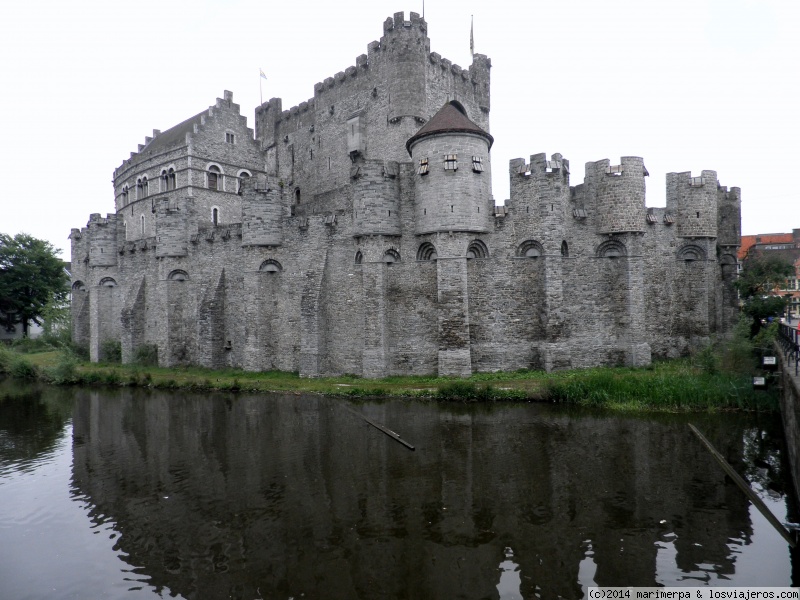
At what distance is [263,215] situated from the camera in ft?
90.0

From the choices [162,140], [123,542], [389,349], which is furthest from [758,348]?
[162,140]

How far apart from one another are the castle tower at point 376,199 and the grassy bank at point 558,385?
7.02 meters

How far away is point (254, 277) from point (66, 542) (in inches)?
744

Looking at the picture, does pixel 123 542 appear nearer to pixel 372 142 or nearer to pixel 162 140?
pixel 372 142

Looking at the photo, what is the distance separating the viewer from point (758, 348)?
18.8m

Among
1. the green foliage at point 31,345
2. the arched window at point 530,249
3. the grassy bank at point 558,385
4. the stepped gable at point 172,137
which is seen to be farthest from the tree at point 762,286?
the green foliage at point 31,345

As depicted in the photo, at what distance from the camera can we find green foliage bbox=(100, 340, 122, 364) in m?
35.3

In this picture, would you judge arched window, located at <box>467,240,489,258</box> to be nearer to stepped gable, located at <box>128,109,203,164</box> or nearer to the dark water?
the dark water

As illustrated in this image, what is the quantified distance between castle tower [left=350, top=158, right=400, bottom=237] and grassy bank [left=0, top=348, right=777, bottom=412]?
277 inches

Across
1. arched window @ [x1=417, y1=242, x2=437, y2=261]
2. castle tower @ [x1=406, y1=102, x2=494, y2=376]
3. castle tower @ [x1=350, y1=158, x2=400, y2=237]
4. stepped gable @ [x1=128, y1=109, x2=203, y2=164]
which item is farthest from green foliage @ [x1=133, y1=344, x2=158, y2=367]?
castle tower @ [x1=406, y1=102, x2=494, y2=376]

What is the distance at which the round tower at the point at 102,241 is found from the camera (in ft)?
118

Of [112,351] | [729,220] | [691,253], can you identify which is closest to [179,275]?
[112,351]

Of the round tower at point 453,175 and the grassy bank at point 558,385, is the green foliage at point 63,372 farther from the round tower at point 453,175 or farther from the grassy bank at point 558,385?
the round tower at point 453,175

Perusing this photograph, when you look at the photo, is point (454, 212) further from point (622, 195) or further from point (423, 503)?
point (423, 503)
